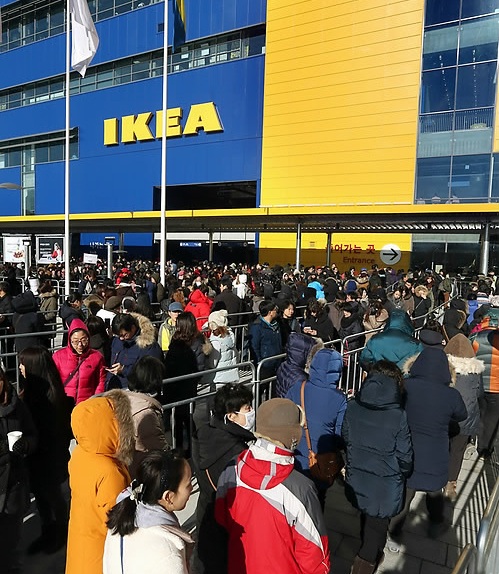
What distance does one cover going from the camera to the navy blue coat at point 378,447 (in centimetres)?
316

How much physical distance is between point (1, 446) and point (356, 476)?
2.40m

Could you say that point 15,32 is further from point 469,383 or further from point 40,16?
point 469,383

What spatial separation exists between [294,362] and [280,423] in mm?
2009

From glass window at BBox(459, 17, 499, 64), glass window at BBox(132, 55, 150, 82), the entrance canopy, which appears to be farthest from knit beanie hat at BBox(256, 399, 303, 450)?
glass window at BBox(132, 55, 150, 82)

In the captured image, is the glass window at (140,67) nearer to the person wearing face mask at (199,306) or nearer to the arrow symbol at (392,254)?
the arrow symbol at (392,254)

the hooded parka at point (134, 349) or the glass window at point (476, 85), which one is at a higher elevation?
the glass window at point (476, 85)

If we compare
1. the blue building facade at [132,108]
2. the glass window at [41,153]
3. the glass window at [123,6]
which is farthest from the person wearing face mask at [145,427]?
the glass window at [41,153]

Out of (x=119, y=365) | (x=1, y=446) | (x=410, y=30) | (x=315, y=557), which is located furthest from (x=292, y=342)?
(x=410, y=30)

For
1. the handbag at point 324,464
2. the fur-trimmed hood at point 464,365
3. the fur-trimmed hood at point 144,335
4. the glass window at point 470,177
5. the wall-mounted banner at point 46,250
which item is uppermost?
the glass window at point 470,177

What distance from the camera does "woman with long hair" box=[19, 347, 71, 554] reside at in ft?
11.7

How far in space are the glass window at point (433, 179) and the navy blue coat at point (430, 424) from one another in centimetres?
2289

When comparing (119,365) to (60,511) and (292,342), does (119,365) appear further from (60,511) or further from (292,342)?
(292,342)

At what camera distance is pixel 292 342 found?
14.7 feet

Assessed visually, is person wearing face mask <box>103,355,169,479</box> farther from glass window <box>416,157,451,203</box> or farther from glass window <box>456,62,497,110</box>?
glass window <box>456,62,497,110</box>
